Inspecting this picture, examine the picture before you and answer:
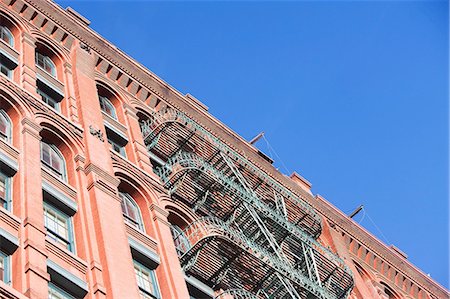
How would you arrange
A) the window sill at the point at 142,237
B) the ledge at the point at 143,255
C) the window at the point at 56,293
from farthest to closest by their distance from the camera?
the window sill at the point at 142,237 → the ledge at the point at 143,255 → the window at the point at 56,293

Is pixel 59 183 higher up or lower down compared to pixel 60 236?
higher up

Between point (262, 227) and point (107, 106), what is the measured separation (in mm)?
8133

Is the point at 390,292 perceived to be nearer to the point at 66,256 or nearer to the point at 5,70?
the point at 5,70

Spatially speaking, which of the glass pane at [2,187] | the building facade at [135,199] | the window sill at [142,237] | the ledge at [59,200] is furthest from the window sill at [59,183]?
the window sill at [142,237]

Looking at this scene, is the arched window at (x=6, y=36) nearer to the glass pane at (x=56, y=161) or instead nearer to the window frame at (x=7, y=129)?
the window frame at (x=7, y=129)

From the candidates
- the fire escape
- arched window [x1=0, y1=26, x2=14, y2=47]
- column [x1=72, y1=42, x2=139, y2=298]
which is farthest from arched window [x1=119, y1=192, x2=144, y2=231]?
arched window [x1=0, y1=26, x2=14, y2=47]

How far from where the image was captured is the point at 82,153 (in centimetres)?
3050

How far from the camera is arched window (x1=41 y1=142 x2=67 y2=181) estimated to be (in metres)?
29.1

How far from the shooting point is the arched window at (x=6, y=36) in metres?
36.0

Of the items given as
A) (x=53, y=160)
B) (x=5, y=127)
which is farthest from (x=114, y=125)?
(x=5, y=127)

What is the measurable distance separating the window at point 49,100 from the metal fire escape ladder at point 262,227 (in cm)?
705

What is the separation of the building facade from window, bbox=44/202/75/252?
0.13 feet

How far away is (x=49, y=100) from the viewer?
33.6 m

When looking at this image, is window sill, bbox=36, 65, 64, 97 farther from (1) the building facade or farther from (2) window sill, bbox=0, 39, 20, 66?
(2) window sill, bbox=0, 39, 20, 66
